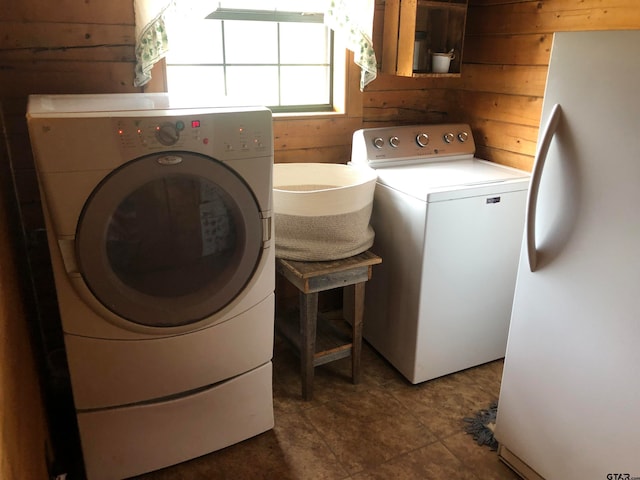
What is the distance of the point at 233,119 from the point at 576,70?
0.92 meters

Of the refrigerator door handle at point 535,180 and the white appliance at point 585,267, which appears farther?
the refrigerator door handle at point 535,180

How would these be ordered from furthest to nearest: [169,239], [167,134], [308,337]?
[308,337]
[169,239]
[167,134]

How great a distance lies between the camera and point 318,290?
1943 mm

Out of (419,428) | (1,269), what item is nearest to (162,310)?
(1,269)

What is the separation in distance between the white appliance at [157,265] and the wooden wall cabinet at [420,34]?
3.63 ft

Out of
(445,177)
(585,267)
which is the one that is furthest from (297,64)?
(585,267)

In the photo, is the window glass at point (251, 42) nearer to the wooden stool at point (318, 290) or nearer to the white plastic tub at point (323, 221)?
the white plastic tub at point (323, 221)

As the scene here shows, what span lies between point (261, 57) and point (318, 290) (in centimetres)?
117

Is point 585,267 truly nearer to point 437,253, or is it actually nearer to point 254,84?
point 437,253

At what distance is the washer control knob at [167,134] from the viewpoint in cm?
136

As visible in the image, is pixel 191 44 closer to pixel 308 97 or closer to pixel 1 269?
pixel 308 97

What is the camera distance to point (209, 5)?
6.26 ft

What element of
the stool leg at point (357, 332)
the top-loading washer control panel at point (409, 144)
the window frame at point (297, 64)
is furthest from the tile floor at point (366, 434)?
the window frame at point (297, 64)

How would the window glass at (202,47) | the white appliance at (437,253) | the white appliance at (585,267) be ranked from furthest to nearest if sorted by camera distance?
the window glass at (202,47)
the white appliance at (437,253)
the white appliance at (585,267)
